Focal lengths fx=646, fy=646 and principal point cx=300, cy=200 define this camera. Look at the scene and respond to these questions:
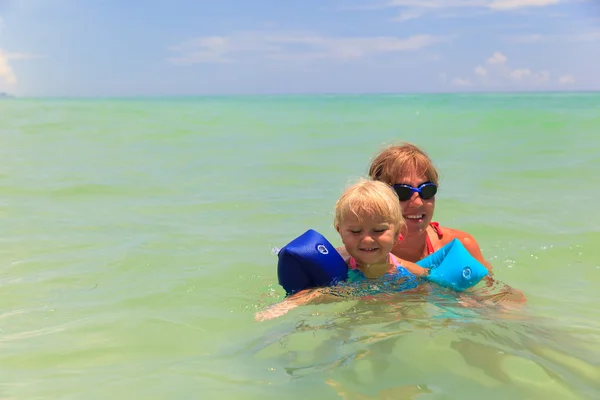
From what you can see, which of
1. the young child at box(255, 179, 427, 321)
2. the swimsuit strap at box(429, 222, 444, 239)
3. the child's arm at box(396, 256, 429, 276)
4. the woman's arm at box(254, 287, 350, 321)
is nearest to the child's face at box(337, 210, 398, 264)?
the young child at box(255, 179, 427, 321)

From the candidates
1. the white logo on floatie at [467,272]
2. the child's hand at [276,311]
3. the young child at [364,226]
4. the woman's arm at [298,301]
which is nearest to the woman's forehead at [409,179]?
the young child at [364,226]

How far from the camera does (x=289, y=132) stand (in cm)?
1972

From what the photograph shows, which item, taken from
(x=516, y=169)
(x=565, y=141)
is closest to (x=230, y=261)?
(x=516, y=169)

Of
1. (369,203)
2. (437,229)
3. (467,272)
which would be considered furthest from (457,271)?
(369,203)

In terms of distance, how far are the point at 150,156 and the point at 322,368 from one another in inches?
407

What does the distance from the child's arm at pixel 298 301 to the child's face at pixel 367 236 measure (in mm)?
273

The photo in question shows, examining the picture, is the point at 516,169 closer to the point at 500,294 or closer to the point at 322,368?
the point at 500,294

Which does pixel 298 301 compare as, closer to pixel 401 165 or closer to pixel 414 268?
pixel 414 268

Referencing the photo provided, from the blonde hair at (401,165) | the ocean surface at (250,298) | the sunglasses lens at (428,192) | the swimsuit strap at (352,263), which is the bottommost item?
the ocean surface at (250,298)

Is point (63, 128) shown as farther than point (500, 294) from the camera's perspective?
Yes

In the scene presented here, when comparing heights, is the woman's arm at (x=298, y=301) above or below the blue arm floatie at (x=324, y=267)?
below

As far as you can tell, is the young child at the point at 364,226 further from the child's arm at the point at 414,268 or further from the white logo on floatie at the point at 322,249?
the child's arm at the point at 414,268

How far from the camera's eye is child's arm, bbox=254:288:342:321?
10.4 ft

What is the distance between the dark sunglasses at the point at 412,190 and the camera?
354cm
